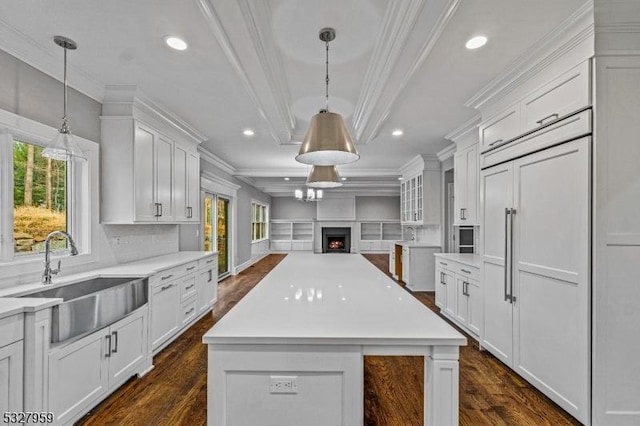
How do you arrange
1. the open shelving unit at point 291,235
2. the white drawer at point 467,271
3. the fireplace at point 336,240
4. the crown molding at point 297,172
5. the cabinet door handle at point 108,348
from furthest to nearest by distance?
1. the open shelving unit at point 291,235
2. the fireplace at point 336,240
3. the crown molding at point 297,172
4. the white drawer at point 467,271
5. the cabinet door handle at point 108,348

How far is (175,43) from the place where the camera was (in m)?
2.16

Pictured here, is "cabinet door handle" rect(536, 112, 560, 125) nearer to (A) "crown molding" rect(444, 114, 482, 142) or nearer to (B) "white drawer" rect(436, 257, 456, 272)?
(A) "crown molding" rect(444, 114, 482, 142)

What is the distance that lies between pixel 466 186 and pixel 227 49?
348 centimetres

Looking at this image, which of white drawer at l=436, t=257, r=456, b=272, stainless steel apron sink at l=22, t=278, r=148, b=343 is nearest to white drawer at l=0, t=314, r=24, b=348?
stainless steel apron sink at l=22, t=278, r=148, b=343

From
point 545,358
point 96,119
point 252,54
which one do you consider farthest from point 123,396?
point 545,358

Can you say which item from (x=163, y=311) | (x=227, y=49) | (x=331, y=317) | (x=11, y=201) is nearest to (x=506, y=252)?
(x=331, y=317)

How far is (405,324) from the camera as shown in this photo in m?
1.40

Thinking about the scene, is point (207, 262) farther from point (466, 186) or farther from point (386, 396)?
point (466, 186)

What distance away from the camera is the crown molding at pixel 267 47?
1788 millimetres

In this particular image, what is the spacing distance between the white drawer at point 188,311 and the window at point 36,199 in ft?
4.67

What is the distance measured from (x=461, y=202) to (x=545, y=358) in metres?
2.46

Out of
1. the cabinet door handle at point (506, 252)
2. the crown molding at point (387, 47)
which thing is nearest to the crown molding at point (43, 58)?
the crown molding at point (387, 47)

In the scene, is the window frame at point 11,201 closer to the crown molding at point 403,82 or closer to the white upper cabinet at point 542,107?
the crown molding at point 403,82

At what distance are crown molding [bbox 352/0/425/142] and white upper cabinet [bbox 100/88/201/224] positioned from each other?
2307mm
